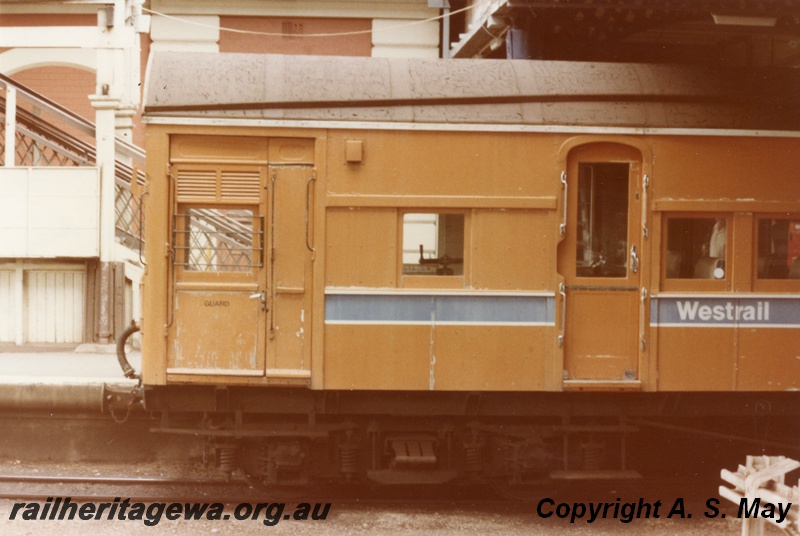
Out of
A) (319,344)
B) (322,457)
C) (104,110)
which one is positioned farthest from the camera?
(104,110)

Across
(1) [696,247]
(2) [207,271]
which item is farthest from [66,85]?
(1) [696,247]

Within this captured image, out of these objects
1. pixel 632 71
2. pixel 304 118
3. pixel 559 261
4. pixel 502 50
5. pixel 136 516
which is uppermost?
pixel 502 50

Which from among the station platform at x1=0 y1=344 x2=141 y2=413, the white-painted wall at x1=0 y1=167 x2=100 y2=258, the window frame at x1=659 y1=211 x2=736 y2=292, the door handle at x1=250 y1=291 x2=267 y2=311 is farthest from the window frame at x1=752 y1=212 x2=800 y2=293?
the white-painted wall at x1=0 y1=167 x2=100 y2=258

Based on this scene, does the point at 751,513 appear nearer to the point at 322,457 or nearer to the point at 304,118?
the point at 322,457

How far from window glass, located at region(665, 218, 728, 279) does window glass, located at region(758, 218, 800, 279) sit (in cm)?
38

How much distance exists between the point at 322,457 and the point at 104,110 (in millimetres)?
6694

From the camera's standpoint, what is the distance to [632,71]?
25.9 ft

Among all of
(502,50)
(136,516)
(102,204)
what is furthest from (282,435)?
(502,50)

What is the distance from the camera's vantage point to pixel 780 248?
7.84 metres

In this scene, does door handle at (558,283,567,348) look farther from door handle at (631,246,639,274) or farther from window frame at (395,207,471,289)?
window frame at (395,207,471,289)

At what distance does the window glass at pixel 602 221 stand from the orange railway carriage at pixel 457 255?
0.02 m

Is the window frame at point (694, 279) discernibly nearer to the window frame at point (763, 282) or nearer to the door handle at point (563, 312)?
the window frame at point (763, 282)

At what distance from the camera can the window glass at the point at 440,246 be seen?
24.9 ft

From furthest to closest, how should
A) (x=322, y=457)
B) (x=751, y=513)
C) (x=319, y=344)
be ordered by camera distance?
(x=322, y=457) → (x=319, y=344) → (x=751, y=513)
